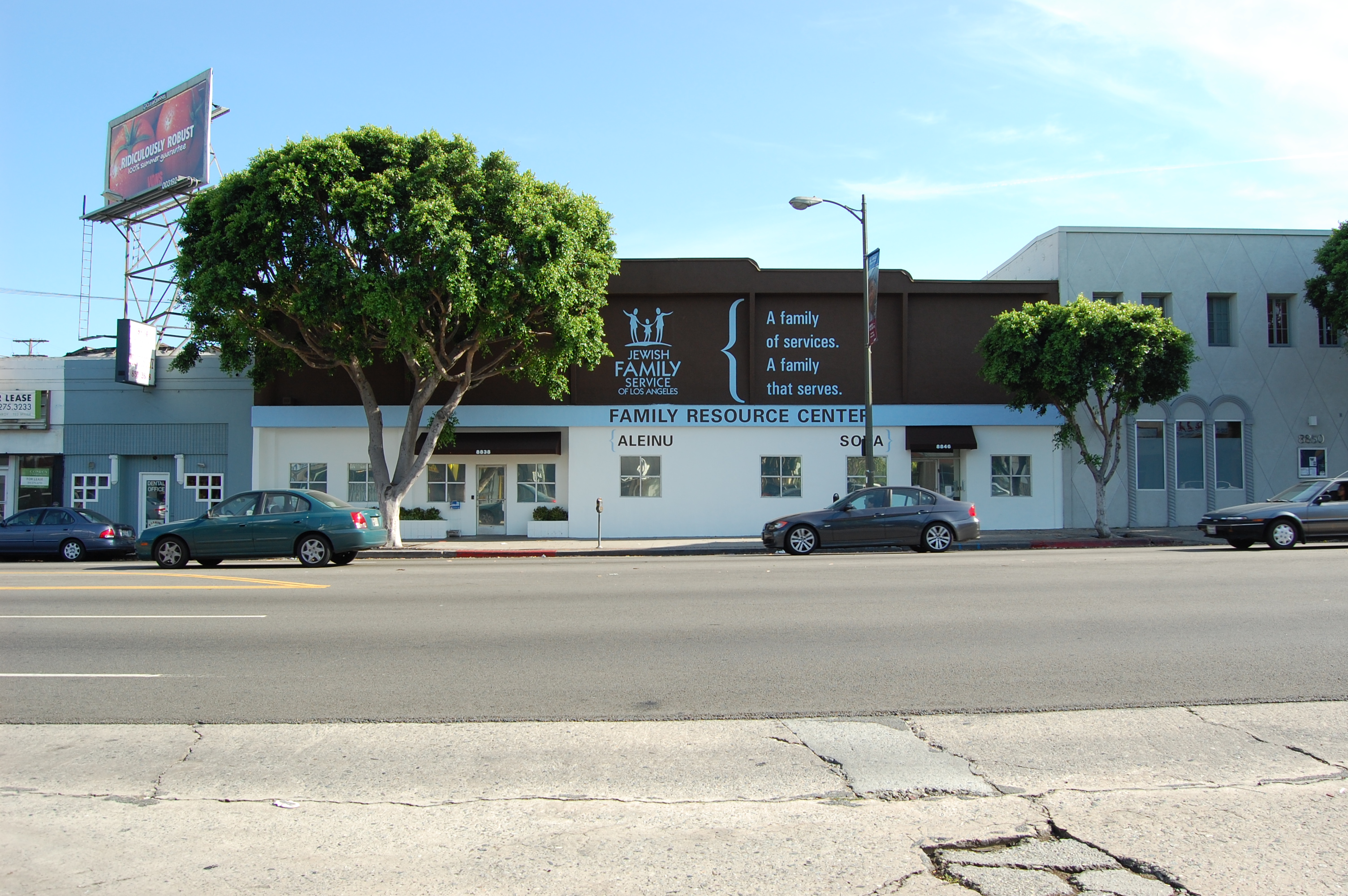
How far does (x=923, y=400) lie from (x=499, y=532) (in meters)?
12.5

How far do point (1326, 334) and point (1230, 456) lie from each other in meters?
4.51

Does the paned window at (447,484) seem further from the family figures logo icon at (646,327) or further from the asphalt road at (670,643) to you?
the asphalt road at (670,643)

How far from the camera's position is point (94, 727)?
6.28 meters

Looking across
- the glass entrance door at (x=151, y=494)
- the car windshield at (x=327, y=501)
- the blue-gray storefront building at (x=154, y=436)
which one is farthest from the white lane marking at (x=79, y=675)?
the glass entrance door at (x=151, y=494)

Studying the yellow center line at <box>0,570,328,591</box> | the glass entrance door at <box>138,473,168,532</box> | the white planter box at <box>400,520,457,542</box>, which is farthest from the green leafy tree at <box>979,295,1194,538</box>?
the glass entrance door at <box>138,473,168,532</box>

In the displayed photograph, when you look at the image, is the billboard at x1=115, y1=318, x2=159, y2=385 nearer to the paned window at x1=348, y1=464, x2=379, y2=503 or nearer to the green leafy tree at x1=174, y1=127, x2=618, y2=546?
the green leafy tree at x1=174, y1=127, x2=618, y2=546

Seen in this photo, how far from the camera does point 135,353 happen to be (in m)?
24.9

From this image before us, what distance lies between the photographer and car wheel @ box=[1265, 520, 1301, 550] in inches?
691

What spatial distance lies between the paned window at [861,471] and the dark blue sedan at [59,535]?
58.2 feet

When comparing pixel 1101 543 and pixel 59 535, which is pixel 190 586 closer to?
pixel 59 535

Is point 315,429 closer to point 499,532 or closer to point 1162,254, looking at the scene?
point 499,532

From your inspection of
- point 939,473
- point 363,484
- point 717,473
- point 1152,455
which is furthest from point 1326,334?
point 363,484

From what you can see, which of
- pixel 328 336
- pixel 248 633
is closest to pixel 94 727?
pixel 248 633

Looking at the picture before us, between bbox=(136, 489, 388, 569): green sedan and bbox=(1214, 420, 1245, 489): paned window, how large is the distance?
75.0ft
